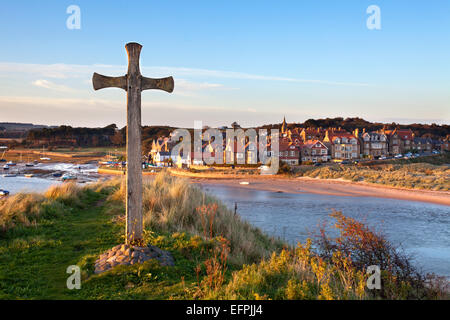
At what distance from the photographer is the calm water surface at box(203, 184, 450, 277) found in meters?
14.2

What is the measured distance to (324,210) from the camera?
2505 cm

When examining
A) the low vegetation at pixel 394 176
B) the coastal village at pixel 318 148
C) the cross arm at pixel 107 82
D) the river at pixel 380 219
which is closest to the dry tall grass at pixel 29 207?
the river at pixel 380 219


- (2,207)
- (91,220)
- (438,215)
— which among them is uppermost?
(2,207)

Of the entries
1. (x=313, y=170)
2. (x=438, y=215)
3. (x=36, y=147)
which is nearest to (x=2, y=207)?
(x=438, y=215)

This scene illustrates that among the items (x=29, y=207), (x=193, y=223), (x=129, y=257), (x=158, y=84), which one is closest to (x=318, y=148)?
(x=193, y=223)

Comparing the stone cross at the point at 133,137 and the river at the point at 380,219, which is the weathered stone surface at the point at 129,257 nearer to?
the stone cross at the point at 133,137

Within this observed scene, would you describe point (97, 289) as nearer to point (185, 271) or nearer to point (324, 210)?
point (185, 271)

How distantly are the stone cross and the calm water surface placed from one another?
709 cm

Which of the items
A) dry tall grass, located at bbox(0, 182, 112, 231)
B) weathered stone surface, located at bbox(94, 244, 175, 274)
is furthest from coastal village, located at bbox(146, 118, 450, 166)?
weathered stone surface, located at bbox(94, 244, 175, 274)

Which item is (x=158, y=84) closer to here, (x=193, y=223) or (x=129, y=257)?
(x=129, y=257)

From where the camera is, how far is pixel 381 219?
21922 mm

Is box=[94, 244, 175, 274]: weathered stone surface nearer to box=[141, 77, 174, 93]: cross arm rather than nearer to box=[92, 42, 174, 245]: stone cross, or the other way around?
box=[92, 42, 174, 245]: stone cross

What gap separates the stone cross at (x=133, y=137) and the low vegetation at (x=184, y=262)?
87 cm
